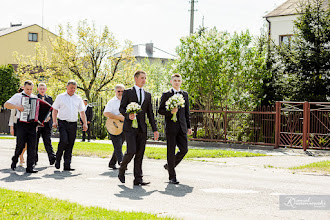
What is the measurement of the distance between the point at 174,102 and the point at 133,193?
1770 mm

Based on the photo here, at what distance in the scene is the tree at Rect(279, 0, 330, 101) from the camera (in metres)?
20.9

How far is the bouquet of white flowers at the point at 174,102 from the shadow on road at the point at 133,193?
1422 mm

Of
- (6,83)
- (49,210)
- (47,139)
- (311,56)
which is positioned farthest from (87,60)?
(49,210)

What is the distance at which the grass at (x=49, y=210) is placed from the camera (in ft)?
18.8

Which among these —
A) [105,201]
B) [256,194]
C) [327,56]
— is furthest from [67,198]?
[327,56]

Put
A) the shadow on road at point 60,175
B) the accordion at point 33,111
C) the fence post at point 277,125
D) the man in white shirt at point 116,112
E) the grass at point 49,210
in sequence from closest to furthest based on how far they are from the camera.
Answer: the grass at point 49,210, the shadow on road at point 60,175, the accordion at point 33,111, the man in white shirt at point 116,112, the fence post at point 277,125

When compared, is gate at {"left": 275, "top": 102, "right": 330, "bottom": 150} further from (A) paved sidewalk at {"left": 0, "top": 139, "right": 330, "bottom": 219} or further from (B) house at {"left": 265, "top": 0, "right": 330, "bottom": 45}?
(B) house at {"left": 265, "top": 0, "right": 330, "bottom": 45}

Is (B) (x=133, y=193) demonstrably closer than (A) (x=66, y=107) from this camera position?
Yes

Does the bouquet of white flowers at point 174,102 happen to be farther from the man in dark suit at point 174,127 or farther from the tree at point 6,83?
the tree at point 6,83

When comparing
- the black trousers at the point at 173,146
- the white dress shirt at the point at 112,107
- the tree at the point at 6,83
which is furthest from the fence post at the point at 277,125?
the tree at the point at 6,83

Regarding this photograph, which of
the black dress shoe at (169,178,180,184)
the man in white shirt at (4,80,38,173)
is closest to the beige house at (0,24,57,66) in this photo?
the man in white shirt at (4,80,38,173)

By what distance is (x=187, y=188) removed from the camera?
845 cm

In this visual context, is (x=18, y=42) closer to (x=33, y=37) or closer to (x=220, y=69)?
(x=33, y=37)

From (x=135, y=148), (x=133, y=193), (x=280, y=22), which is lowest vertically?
(x=133, y=193)
